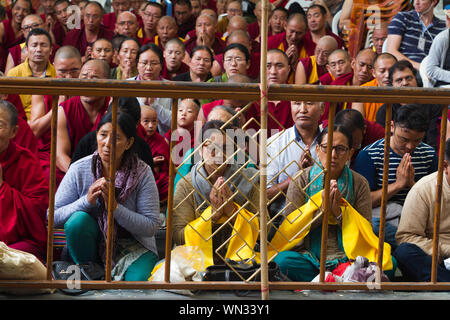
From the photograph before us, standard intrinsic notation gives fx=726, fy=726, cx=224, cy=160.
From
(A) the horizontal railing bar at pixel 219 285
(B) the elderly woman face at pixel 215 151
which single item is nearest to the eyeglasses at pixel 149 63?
(B) the elderly woman face at pixel 215 151

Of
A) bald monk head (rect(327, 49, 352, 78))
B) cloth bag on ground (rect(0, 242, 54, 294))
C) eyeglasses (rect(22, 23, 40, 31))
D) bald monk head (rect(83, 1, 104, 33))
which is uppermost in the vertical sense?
bald monk head (rect(83, 1, 104, 33))

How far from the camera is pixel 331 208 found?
3.16 meters

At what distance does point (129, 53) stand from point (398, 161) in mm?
2696

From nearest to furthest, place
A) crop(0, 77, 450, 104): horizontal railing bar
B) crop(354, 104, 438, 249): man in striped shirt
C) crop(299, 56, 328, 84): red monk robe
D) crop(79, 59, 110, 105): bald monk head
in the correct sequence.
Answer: crop(0, 77, 450, 104): horizontal railing bar → crop(354, 104, 438, 249): man in striped shirt → crop(79, 59, 110, 105): bald monk head → crop(299, 56, 328, 84): red monk robe

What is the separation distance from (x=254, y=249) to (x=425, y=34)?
3.52 meters

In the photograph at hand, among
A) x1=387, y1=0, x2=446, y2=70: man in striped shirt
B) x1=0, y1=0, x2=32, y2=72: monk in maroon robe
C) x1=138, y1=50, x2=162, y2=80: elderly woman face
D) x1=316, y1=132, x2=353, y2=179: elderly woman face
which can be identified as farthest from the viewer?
x1=0, y1=0, x2=32, y2=72: monk in maroon robe

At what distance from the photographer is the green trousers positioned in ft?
10.1

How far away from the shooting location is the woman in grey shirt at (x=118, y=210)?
3.08 m

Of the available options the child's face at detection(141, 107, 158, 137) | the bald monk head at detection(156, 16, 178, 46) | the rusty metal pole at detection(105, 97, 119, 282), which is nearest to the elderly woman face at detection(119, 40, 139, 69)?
the bald monk head at detection(156, 16, 178, 46)

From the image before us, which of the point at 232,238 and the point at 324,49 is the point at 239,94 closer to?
the point at 232,238

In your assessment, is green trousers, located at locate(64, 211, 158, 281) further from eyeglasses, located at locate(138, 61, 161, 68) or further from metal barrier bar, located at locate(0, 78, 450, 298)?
eyeglasses, located at locate(138, 61, 161, 68)

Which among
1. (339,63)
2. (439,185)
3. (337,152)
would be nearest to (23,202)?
(337,152)
